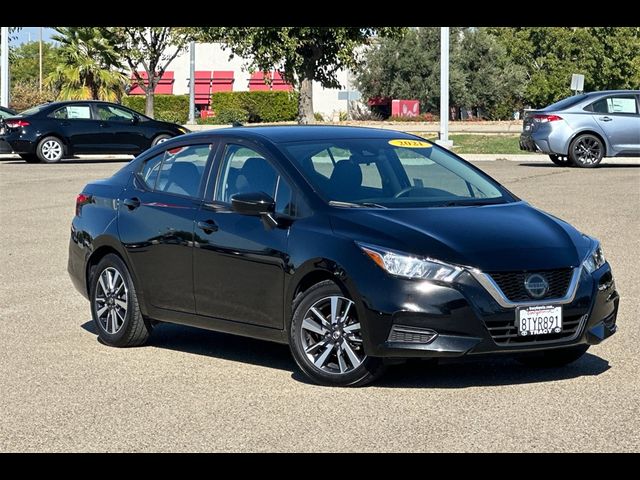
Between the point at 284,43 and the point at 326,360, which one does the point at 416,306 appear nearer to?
the point at 326,360

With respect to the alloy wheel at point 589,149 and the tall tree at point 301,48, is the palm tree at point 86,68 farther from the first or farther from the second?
the alloy wheel at point 589,149

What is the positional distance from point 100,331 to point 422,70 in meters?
58.9

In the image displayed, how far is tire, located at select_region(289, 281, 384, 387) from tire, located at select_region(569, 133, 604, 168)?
65.1 ft

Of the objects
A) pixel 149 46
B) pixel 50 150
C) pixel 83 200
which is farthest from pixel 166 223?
pixel 149 46

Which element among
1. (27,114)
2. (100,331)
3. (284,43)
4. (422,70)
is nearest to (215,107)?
(422,70)

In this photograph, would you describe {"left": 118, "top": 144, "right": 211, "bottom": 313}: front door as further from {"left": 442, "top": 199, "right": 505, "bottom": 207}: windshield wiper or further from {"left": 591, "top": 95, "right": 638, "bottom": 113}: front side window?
{"left": 591, "top": 95, "right": 638, "bottom": 113}: front side window

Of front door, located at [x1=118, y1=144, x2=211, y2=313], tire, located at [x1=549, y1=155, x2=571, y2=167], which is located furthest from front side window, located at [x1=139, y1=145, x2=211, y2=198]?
tire, located at [x1=549, y1=155, x2=571, y2=167]

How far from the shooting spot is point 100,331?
31.3 feet

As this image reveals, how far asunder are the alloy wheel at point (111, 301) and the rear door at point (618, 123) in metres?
19.1

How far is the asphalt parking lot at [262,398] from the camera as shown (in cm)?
666

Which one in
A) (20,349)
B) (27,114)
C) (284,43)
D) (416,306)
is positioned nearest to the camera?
(416,306)

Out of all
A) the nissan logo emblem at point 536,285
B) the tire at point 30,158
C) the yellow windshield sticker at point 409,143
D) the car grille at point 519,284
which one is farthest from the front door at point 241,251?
the tire at point 30,158

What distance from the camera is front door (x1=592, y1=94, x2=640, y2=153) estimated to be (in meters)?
27.2

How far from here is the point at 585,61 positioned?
6806 centimetres
